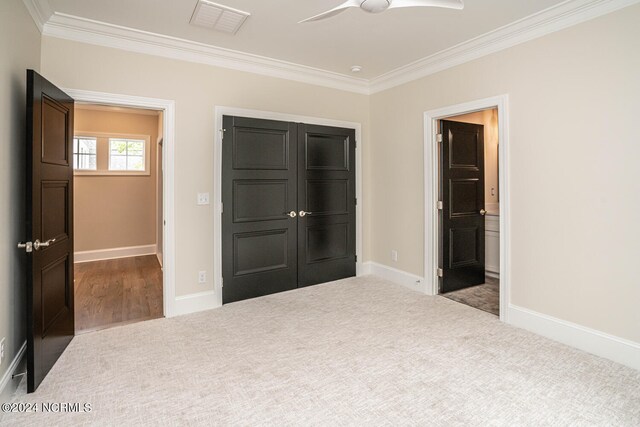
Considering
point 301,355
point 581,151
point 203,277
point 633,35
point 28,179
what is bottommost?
point 301,355

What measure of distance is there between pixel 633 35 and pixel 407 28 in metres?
1.65

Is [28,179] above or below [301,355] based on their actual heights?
above

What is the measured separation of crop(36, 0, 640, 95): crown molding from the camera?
2.71 metres

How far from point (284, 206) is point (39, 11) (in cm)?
273

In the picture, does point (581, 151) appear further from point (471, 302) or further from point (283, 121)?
point (283, 121)

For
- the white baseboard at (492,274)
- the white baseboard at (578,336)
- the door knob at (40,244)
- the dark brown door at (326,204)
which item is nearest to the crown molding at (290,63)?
the dark brown door at (326,204)

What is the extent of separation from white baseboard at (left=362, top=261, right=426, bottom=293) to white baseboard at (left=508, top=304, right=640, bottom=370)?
1154 millimetres

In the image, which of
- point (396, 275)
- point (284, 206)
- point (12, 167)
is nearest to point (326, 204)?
point (284, 206)

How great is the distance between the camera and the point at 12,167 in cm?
228

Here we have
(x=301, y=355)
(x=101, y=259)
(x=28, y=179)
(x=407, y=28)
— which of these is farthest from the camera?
(x=101, y=259)

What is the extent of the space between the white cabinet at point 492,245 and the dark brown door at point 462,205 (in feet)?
1.18

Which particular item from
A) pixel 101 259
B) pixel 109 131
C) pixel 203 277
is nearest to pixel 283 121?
pixel 203 277

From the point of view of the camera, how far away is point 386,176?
4.70m

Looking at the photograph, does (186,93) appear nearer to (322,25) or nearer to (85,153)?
(322,25)
